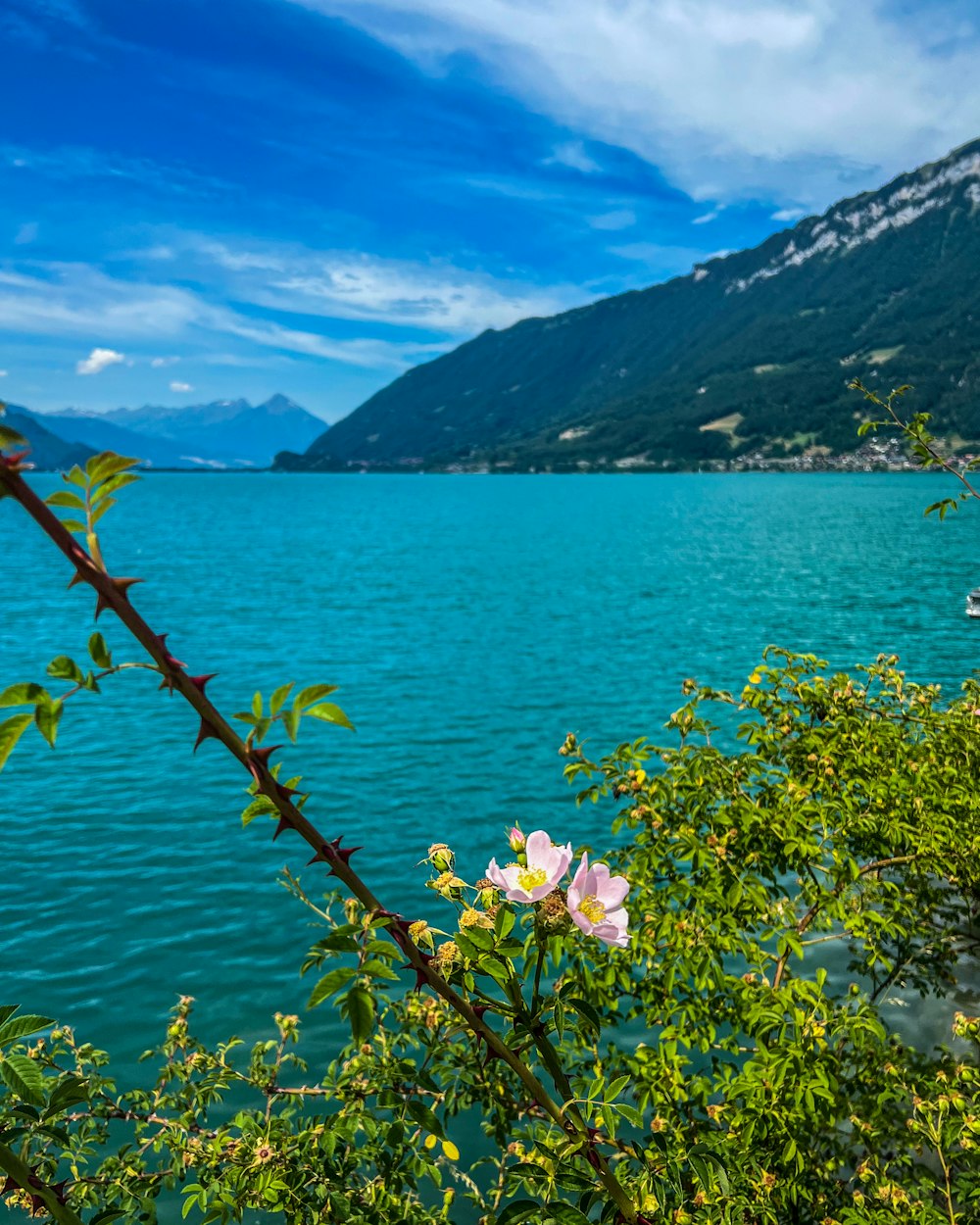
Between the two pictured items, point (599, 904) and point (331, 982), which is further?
point (599, 904)

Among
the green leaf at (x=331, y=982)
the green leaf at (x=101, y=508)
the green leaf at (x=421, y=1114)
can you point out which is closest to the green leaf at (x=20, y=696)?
the green leaf at (x=101, y=508)

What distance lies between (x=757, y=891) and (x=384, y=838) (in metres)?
14.2

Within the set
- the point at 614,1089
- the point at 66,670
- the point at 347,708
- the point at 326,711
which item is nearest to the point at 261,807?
the point at 326,711

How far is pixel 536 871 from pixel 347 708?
28.2 m

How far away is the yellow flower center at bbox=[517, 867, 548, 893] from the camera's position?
2043 mm

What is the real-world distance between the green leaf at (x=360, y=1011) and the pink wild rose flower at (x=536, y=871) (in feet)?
1.67

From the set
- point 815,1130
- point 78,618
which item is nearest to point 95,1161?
point 815,1130

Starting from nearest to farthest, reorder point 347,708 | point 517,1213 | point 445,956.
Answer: point 445,956
point 517,1213
point 347,708

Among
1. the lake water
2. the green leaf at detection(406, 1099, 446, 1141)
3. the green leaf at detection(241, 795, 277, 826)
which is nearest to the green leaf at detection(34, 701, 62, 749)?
the green leaf at detection(241, 795, 277, 826)

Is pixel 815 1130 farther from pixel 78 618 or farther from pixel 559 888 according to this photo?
pixel 78 618

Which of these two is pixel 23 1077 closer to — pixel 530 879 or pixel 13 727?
pixel 13 727

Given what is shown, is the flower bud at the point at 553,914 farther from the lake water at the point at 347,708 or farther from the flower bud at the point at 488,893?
the lake water at the point at 347,708

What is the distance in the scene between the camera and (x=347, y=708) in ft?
97.3

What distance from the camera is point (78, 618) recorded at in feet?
166
